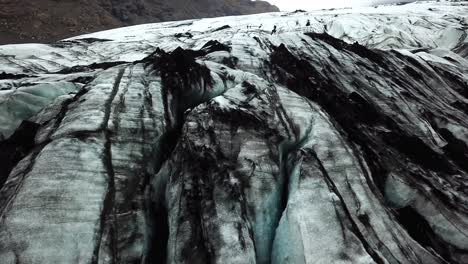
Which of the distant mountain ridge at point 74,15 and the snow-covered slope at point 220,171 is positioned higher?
the distant mountain ridge at point 74,15

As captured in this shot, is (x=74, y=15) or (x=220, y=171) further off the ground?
(x=74, y=15)

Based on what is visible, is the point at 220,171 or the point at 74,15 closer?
the point at 220,171

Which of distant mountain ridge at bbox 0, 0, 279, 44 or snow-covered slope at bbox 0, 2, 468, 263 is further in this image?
distant mountain ridge at bbox 0, 0, 279, 44

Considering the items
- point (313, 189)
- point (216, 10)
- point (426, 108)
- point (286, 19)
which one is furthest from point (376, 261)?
point (216, 10)

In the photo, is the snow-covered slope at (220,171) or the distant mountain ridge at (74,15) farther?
the distant mountain ridge at (74,15)

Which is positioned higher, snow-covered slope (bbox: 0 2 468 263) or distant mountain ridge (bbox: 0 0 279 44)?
distant mountain ridge (bbox: 0 0 279 44)
